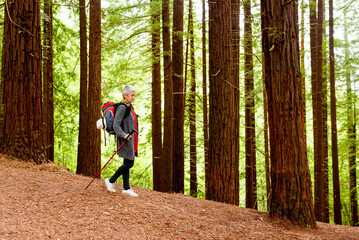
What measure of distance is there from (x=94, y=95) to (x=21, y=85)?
7.51 feet

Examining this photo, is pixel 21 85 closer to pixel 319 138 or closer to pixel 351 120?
pixel 319 138

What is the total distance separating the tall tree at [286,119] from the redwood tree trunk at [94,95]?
6.18m

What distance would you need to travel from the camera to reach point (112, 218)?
4.78 meters

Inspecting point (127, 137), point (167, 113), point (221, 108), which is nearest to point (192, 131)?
point (167, 113)

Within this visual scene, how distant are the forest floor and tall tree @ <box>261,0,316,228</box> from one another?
450 millimetres

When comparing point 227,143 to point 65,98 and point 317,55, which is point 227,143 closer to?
point 317,55

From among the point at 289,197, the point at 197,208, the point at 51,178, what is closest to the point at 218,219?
the point at 197,208

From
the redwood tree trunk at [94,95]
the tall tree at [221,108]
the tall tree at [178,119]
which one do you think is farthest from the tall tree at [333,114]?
the redwood tree trunk at [94,95]

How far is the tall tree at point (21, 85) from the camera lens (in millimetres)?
8414

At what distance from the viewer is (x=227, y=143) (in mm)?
7941

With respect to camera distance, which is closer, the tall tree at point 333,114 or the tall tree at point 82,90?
the tall tree at point 82,90

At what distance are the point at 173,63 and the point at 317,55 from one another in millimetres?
6215

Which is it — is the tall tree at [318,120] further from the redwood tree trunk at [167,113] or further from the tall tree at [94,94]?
the tall tree at [94,94]

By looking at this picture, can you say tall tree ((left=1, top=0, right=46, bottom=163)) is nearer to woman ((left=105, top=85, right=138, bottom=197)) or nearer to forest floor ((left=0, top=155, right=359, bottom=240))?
forest floor ((left=0, top=155, right=359, bottom=240))
